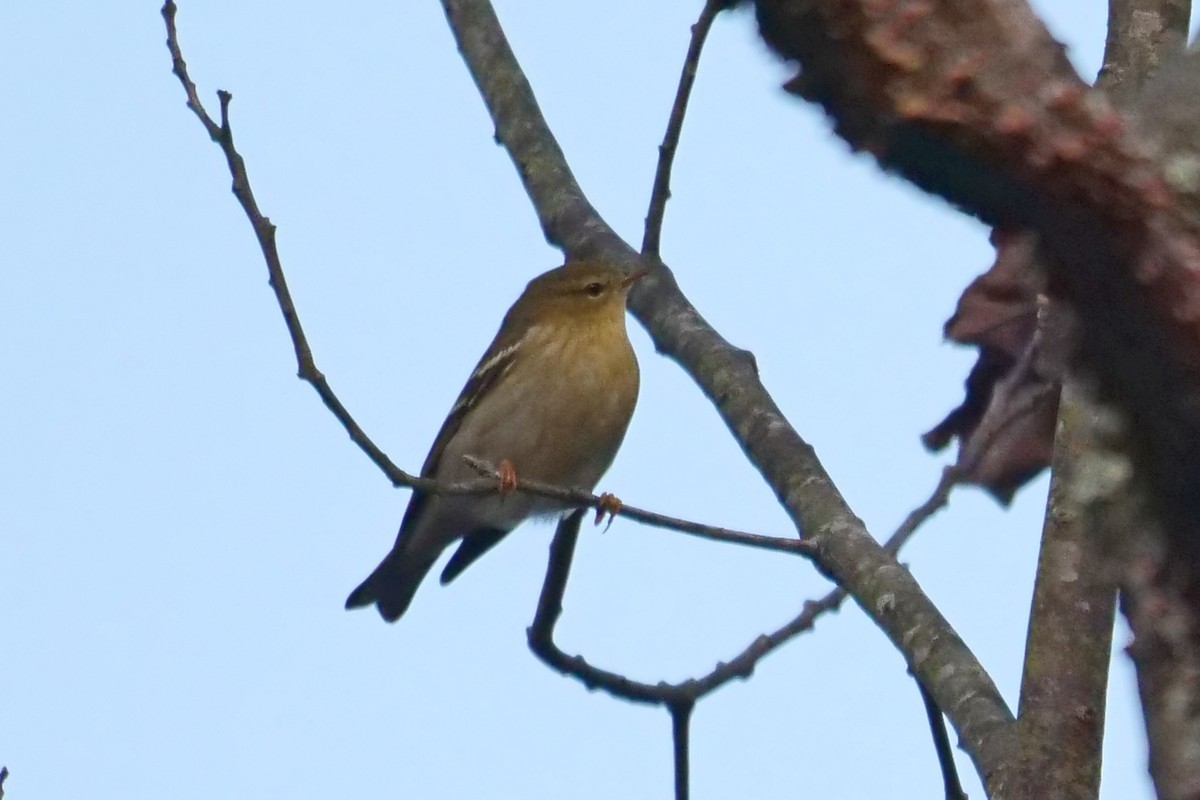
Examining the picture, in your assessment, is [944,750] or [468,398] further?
[468,398]

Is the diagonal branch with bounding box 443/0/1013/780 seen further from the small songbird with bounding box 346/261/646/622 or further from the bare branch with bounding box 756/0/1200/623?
the bare branch with bounding box 756/0/1200/623

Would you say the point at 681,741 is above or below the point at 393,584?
below

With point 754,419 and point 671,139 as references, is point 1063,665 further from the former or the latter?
point 671,139

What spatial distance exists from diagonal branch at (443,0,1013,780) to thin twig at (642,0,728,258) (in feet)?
0.41

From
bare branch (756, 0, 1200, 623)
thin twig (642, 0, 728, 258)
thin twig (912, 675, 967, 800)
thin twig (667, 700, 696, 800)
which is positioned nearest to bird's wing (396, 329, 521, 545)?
thin twig (642, 0, 728, 258)

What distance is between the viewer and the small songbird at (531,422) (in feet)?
Answer: 22.5

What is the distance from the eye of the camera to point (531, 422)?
→ 6.86m

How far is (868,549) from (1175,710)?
2625 millimetres

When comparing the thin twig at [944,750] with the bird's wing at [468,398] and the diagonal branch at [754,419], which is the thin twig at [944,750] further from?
the bird's wing at [468,398]

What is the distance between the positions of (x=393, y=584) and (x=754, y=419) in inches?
145

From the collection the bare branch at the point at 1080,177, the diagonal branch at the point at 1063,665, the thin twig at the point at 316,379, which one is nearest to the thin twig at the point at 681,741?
the thin twig at the point at 316,379

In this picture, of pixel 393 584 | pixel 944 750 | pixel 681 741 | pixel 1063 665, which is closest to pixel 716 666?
pixel 681 741

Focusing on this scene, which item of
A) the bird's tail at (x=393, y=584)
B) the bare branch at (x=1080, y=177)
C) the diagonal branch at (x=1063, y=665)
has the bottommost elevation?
the bare branch at (x=1080, y=177)

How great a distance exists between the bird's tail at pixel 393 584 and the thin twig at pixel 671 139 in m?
3.01
